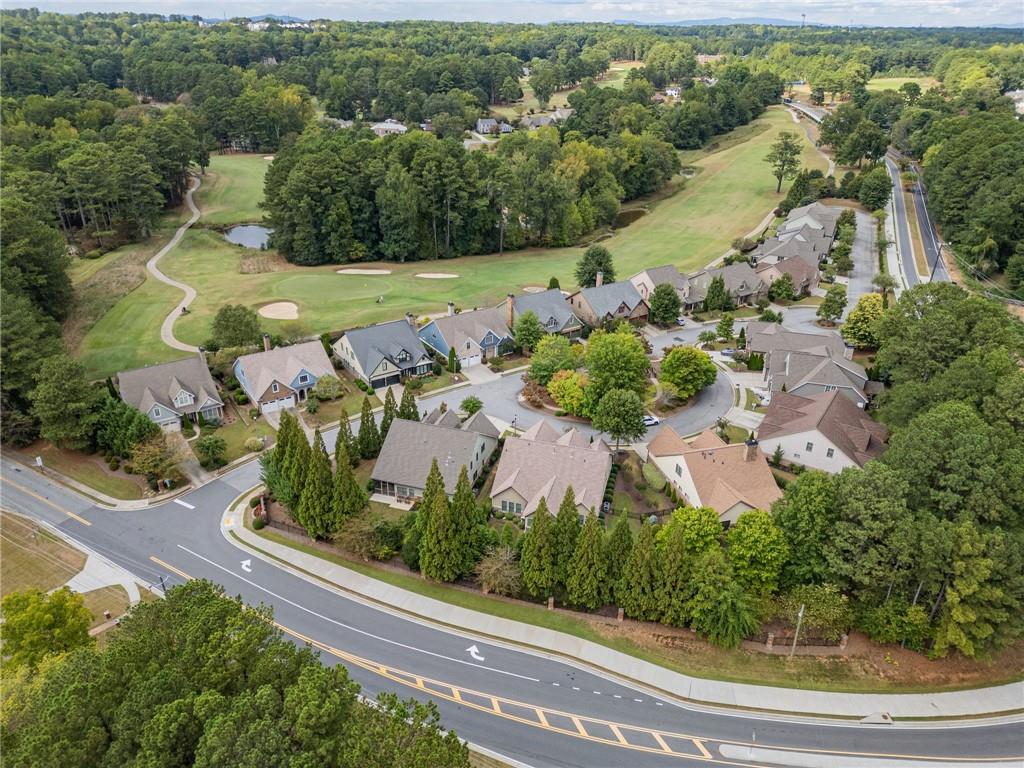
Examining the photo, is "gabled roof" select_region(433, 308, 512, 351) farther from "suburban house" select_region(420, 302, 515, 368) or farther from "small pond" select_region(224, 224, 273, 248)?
"small pond" select_region(224, 224, 273, 248)

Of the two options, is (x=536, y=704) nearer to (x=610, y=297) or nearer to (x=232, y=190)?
(x=610, y=297)

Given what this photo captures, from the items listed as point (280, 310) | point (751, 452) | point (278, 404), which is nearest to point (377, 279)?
point (280, 310)

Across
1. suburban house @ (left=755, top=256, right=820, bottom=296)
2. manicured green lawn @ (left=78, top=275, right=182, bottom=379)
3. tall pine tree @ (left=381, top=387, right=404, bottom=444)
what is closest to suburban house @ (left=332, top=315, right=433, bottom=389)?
tall pine tree @ (left=381, top=387, right=404, bottom=444)

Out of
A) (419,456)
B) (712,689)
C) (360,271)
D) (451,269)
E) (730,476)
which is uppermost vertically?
(730,476)

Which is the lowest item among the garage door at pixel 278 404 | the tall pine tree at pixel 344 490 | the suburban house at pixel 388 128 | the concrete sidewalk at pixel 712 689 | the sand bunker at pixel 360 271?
the sand bunker at pixel 360 271

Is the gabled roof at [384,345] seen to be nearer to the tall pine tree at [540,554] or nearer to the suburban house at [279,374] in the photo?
the suburban house at [279,374]

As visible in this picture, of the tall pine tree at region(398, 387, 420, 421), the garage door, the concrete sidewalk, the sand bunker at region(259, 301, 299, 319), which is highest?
the tall pine tree at region(398, 387, 420, 421)

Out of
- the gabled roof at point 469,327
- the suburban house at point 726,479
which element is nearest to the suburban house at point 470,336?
the gabled roof at point 469,327
